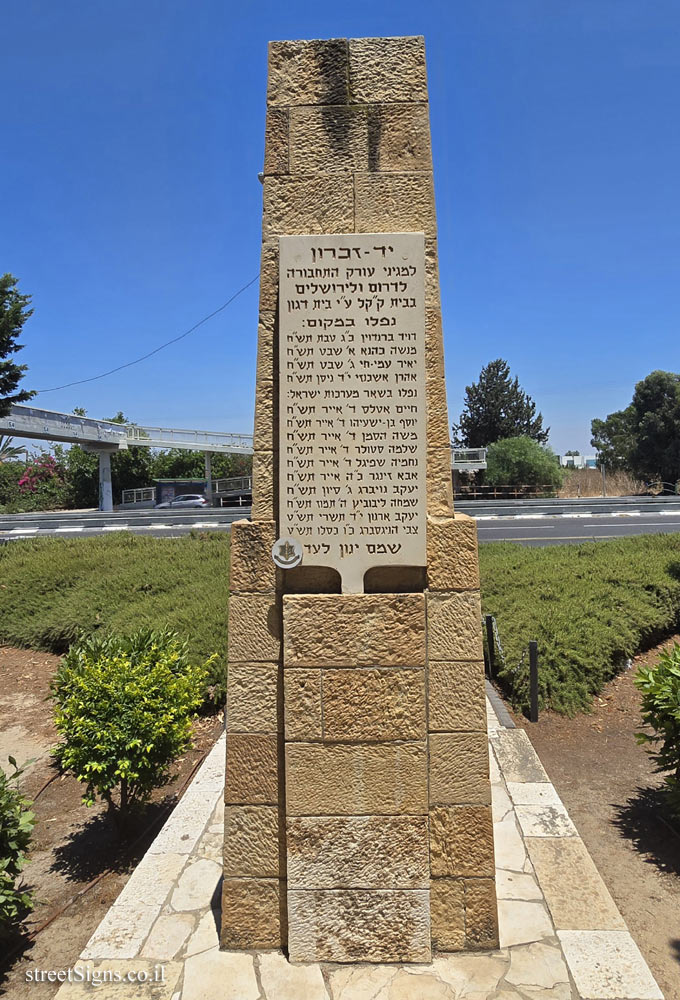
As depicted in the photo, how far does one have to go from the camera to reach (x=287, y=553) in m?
2.65

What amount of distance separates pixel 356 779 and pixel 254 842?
556 mm

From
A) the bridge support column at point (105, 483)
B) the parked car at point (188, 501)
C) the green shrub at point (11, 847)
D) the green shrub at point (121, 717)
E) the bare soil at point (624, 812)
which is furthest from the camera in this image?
the parked car at point (188, 501)

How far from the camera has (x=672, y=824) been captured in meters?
4.31

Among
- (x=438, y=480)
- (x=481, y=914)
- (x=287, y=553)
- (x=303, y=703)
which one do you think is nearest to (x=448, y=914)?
(x=481, y=914)

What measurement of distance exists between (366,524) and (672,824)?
3.46 meters

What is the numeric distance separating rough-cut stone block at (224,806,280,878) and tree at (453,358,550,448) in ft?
151

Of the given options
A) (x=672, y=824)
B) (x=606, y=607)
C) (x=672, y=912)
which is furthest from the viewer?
(x=606, y=607)

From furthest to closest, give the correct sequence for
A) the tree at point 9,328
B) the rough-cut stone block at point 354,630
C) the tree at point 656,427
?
the tree at point 656,427 → the tree at point 9,328 → the rough-cut stone block at point 354,630

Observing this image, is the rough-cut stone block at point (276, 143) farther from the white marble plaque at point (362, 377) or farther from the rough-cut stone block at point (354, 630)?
the rough-cut stone block at point (354, 630)

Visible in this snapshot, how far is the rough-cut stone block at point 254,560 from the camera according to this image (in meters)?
2.71

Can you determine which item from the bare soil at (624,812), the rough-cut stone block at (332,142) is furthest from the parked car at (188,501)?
the rough-cut stone block at (332,142)

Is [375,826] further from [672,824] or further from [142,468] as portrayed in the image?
[142,468]

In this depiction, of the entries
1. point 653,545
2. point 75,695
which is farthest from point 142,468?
point 75,695

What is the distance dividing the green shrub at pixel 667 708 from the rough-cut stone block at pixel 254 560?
2845 millimetres
